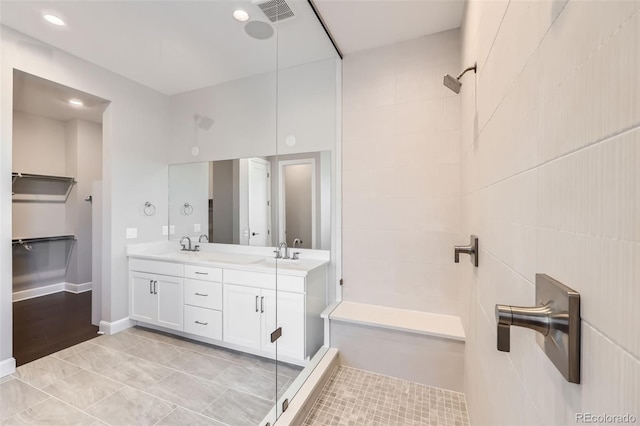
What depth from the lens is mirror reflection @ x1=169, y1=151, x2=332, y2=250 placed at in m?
2.36

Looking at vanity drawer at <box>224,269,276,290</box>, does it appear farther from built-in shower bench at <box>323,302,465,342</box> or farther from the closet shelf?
the closet shelf

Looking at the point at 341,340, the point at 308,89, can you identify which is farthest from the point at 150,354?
the point at 308,89

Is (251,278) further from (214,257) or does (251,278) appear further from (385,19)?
(385,19)

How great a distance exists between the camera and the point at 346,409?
1.62 metres

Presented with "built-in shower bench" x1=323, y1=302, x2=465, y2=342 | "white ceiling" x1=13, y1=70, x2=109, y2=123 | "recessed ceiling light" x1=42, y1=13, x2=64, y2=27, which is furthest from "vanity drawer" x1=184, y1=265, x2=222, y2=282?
"recessed ceiling light" x1=42, y1=13, x2=64, y2=27

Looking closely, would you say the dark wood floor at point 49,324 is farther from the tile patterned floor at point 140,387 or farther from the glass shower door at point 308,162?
the glass shower door at point 308,162

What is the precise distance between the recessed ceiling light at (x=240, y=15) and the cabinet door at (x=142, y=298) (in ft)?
8.01

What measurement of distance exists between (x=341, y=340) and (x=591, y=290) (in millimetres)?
1933

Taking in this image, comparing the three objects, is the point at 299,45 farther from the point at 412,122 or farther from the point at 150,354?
the point at 150,354

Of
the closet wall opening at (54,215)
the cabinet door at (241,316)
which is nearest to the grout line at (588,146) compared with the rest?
the cabinet door at (241,316)

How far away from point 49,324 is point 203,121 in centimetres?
222

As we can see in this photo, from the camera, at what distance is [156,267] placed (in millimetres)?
2453

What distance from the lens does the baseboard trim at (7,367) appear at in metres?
1.54

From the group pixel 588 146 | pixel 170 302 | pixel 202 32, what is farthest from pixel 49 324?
pixel 588 146
